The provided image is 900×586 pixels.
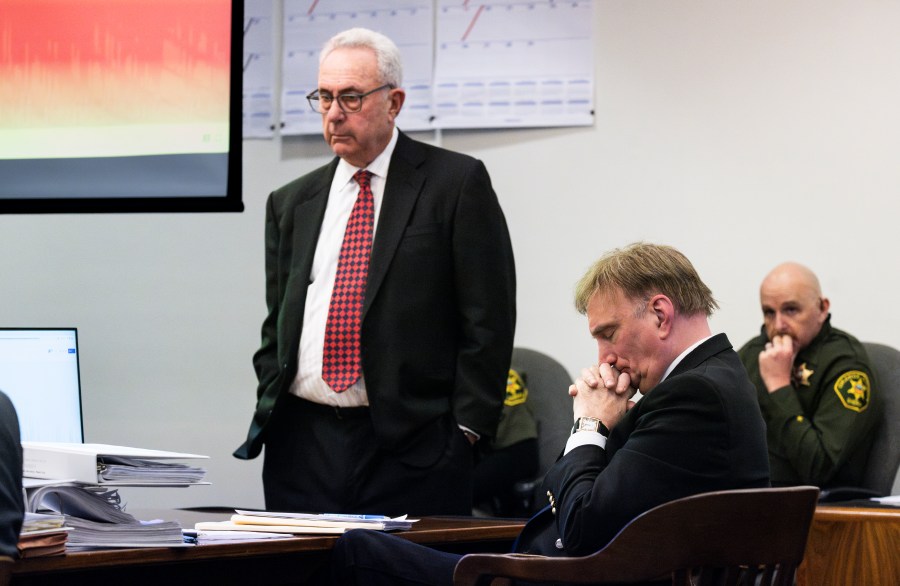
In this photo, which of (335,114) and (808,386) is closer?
(335,114)

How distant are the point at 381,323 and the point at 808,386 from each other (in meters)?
1.60

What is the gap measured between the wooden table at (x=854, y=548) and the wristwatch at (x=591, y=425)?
80cm

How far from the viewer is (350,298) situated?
2.76 metres

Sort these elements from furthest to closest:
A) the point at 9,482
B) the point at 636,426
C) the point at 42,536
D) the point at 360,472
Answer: the point at 360,472, the point at 636,426, the point at 42,536, the point at 9,482

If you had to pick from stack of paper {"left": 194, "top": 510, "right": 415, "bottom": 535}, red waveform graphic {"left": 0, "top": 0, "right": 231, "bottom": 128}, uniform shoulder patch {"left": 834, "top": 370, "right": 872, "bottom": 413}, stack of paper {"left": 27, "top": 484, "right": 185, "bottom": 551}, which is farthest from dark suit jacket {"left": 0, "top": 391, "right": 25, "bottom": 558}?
uniform shoulder patch {"left": 834, "top": 370, "right": 872, "bottom": 413}

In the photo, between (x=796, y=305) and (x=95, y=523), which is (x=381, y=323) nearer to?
(x=95, y=523)

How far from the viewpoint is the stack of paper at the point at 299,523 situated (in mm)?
1994

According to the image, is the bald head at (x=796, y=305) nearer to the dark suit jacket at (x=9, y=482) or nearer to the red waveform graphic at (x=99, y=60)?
the red waveform graphic at (x=99, y=60)

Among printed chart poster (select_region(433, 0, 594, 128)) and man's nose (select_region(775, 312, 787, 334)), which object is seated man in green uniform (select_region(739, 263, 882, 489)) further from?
printed chart poster (select_region(433, 0, 594, 128))

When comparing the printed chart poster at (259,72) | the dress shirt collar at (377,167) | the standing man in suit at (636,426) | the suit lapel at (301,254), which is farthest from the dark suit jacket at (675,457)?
the printed chart poster at (259,72)

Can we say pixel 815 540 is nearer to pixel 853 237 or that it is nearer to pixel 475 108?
pixel 853 237

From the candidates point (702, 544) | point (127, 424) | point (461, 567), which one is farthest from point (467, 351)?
point (127, 424)

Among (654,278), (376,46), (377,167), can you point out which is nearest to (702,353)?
(654,278)

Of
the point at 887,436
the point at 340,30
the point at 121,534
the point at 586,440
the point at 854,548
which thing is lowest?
the point at 854,548
